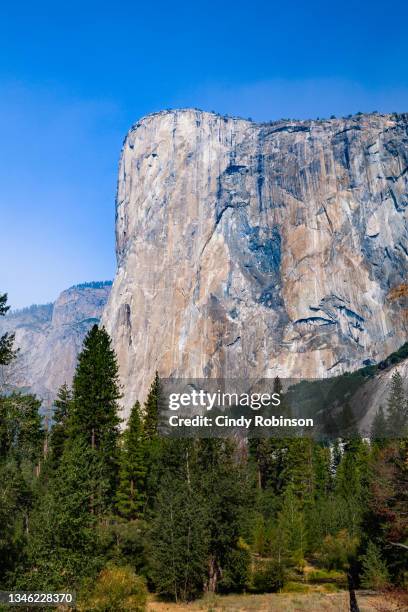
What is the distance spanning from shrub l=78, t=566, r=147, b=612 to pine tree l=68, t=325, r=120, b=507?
1491cm

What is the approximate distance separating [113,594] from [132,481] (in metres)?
20.2

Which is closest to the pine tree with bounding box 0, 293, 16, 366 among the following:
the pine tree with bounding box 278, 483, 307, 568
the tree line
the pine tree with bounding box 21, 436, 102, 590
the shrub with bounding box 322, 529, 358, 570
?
the tree line

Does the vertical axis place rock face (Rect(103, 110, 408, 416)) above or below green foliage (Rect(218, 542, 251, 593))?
above

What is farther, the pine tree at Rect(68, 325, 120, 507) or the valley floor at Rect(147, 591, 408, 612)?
the pine tree at Rect(68, 325, 120, 507)

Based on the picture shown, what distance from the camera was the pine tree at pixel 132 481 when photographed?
40.9 metres

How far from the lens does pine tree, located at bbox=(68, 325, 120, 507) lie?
38.0 m

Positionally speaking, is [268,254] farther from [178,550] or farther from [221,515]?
[178,550]

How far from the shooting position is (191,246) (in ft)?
618

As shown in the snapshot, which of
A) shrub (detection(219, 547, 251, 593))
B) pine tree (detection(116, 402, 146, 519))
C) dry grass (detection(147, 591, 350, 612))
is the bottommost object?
dry grass (detection(147, 591, 350, 612))

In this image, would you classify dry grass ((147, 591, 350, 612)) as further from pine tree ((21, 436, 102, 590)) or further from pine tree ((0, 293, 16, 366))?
pine tree ((0, 293, 16, 366))

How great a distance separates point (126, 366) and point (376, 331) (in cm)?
7613

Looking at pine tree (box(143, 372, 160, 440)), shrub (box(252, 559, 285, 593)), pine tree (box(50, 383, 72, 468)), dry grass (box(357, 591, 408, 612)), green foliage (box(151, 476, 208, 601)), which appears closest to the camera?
dry grass (box(357, 591, 408, 612))

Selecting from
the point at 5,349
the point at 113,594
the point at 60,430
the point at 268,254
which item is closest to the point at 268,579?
the point at 113,594

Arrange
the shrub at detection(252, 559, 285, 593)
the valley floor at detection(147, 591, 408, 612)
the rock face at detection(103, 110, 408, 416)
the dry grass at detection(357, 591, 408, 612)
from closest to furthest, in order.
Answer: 1. the dry grass at detection(357, 591, 408, 612)
2. the valley floor at detection(147, 591, 408, 612)
3. the shrub at detection(252, 559, 285, 593)
4. the rock face at detection(103, 110, 408, 416)
